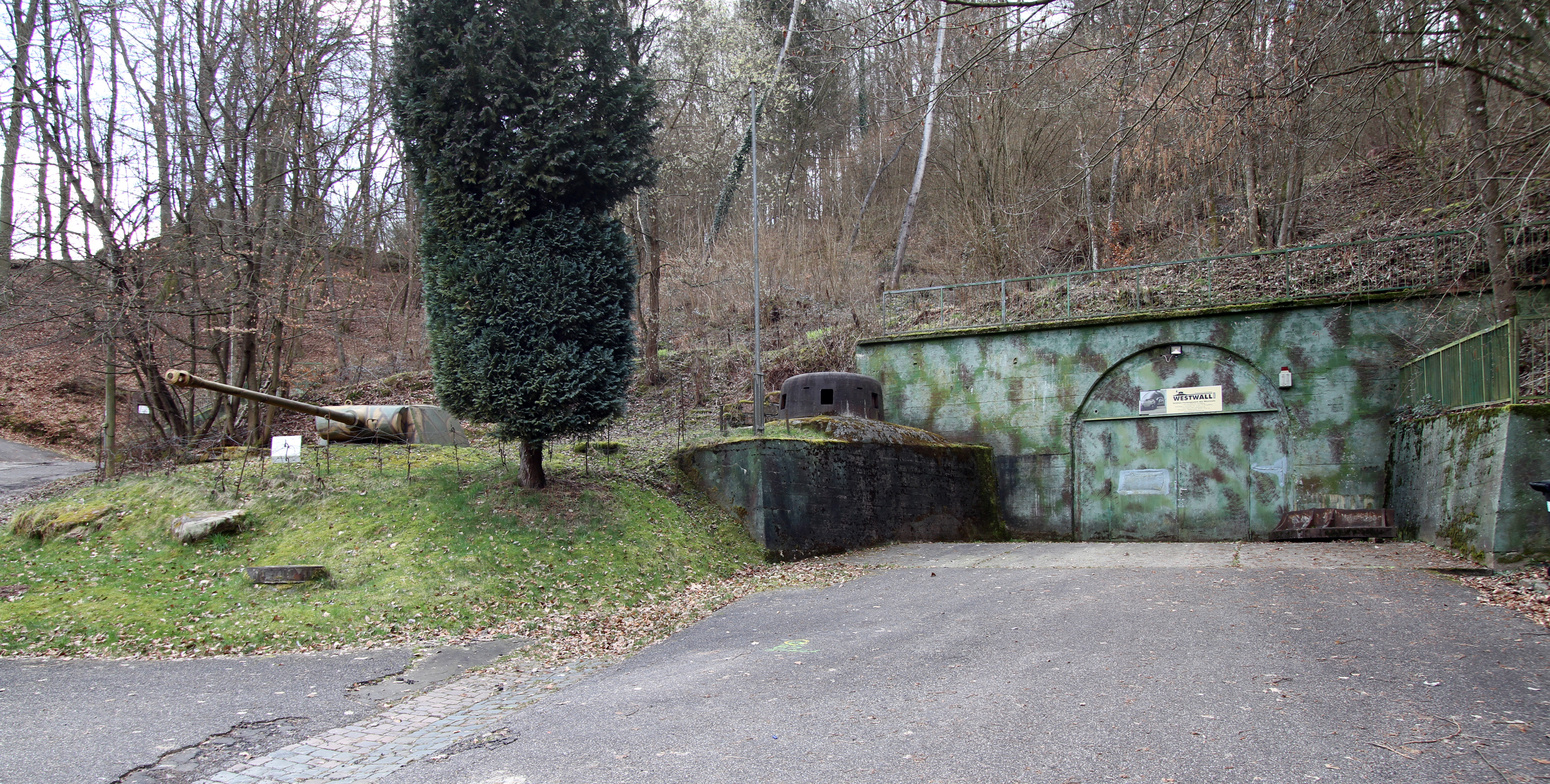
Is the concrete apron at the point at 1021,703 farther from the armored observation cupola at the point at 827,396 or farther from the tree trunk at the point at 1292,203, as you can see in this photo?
the tree trunk at the point at 1292,203

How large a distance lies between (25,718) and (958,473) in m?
15.0

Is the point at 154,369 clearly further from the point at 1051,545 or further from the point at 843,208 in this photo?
the point at 843,208

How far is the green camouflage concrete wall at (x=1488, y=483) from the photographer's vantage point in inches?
421

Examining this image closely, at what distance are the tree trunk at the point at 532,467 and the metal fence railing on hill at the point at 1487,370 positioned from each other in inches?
518

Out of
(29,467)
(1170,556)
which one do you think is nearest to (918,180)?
(1170,556)

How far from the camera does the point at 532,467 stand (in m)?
12.6

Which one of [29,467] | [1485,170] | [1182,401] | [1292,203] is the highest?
[1292,203]

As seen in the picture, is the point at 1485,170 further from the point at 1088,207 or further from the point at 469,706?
the point at 1088,207

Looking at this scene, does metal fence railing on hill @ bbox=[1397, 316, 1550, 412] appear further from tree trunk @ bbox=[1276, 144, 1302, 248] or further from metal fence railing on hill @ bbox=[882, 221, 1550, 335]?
tree trunk @ bbox=[1276, 144, 1302, 248]

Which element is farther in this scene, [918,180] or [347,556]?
[918,180]

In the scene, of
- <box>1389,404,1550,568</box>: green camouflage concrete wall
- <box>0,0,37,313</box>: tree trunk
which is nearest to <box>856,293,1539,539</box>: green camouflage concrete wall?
<box>1389,404,1550,568</box>: green camouflage concrete wall

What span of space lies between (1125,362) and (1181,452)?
7.17 feet

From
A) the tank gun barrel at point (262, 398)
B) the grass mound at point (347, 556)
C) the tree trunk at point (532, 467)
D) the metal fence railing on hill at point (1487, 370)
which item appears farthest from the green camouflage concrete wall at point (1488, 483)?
the tank gun barrel at point (262, 398)

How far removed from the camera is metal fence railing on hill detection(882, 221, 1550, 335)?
52.3 ft
